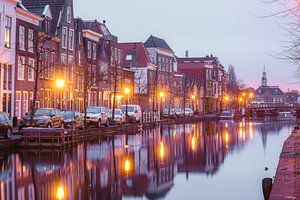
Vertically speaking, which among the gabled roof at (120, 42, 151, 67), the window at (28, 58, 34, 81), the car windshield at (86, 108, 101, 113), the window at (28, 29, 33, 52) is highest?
the gabled roof at (120, 42, 151, 67)

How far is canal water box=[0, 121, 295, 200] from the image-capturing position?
16.8m

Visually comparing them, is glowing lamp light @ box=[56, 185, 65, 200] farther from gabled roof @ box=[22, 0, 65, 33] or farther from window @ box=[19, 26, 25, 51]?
gabled roof @ box=[22, 0, 65, 33]

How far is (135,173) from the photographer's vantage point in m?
21.6

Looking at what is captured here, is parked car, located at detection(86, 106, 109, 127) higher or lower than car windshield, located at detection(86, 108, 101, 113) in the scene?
lower

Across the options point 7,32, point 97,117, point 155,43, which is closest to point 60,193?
point 7,32

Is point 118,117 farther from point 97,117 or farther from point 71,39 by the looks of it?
point 71,39

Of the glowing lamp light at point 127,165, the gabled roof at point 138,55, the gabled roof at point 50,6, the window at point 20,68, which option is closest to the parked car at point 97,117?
the window at point 20,68

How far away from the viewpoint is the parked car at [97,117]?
2042 inches

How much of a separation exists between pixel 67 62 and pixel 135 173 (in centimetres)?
4305

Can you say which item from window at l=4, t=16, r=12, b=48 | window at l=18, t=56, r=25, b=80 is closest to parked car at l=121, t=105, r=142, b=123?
window at l=18, t=56, r=25, b=80

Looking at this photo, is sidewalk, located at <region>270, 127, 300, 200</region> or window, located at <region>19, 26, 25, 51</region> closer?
sidewalk, located at <region>270, 127, 300, 200</region>

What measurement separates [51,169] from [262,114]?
392 feet

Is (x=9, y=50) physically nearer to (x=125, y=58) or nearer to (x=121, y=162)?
(x=121, y=162)

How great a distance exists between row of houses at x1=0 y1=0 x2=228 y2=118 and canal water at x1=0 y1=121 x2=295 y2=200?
10.6 meters
